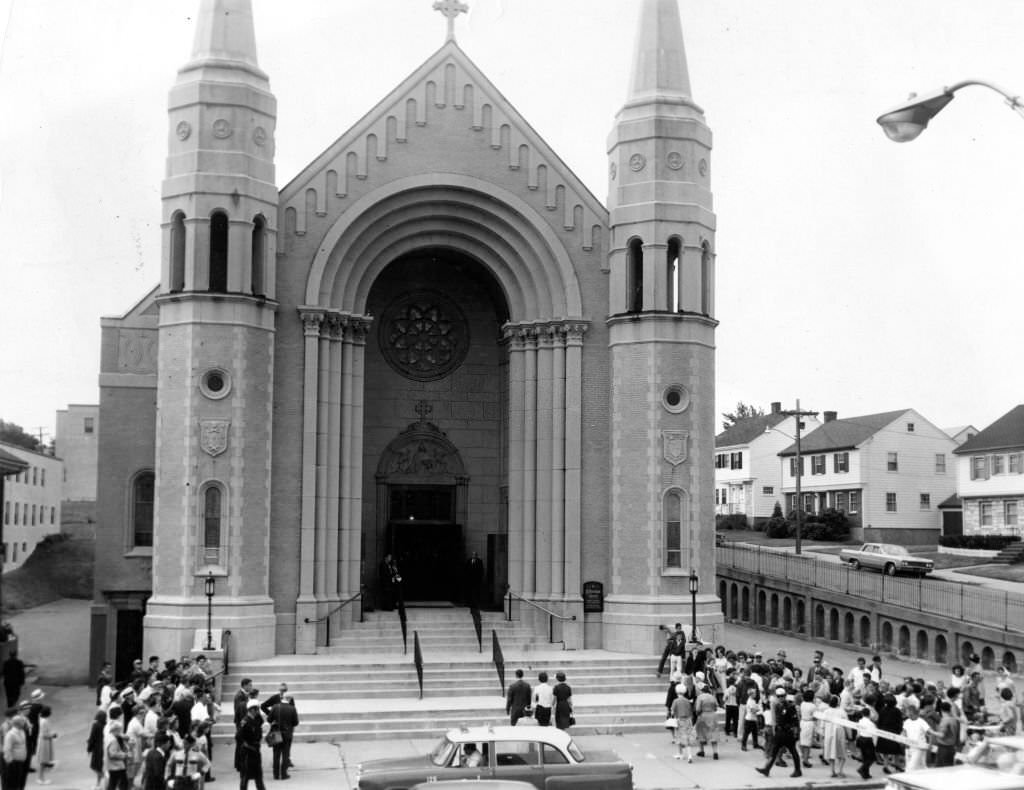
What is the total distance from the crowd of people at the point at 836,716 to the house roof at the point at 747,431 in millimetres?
58039

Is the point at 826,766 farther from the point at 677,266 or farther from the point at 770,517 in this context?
the point at 770,517

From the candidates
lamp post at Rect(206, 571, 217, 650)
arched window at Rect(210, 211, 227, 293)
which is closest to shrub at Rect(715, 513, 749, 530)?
arched window at Rect(210, 211, 227, 293)

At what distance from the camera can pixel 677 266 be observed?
33312mm

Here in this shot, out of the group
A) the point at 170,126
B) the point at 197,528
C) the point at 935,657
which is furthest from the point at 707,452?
the point at 170,126

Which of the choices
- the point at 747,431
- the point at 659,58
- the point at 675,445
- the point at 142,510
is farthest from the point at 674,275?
the point at 747,431

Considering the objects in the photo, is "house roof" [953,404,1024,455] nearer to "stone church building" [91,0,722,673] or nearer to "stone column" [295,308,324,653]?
"stone church building" [91,0,722,673]

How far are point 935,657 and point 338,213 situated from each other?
20.4 meters

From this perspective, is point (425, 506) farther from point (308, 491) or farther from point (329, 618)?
point (329, 618)

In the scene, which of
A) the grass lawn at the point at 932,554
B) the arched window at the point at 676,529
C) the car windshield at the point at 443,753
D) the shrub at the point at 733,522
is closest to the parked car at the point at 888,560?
the grass lawn at the point at 932,554

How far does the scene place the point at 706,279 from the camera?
33688mm

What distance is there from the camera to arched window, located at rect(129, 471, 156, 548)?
33281 mm

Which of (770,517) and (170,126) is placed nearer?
(170,126)

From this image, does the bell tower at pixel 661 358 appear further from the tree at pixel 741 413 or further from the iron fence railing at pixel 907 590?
the tree at pixel 741 413

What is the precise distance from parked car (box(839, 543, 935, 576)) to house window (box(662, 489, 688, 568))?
15.1m
